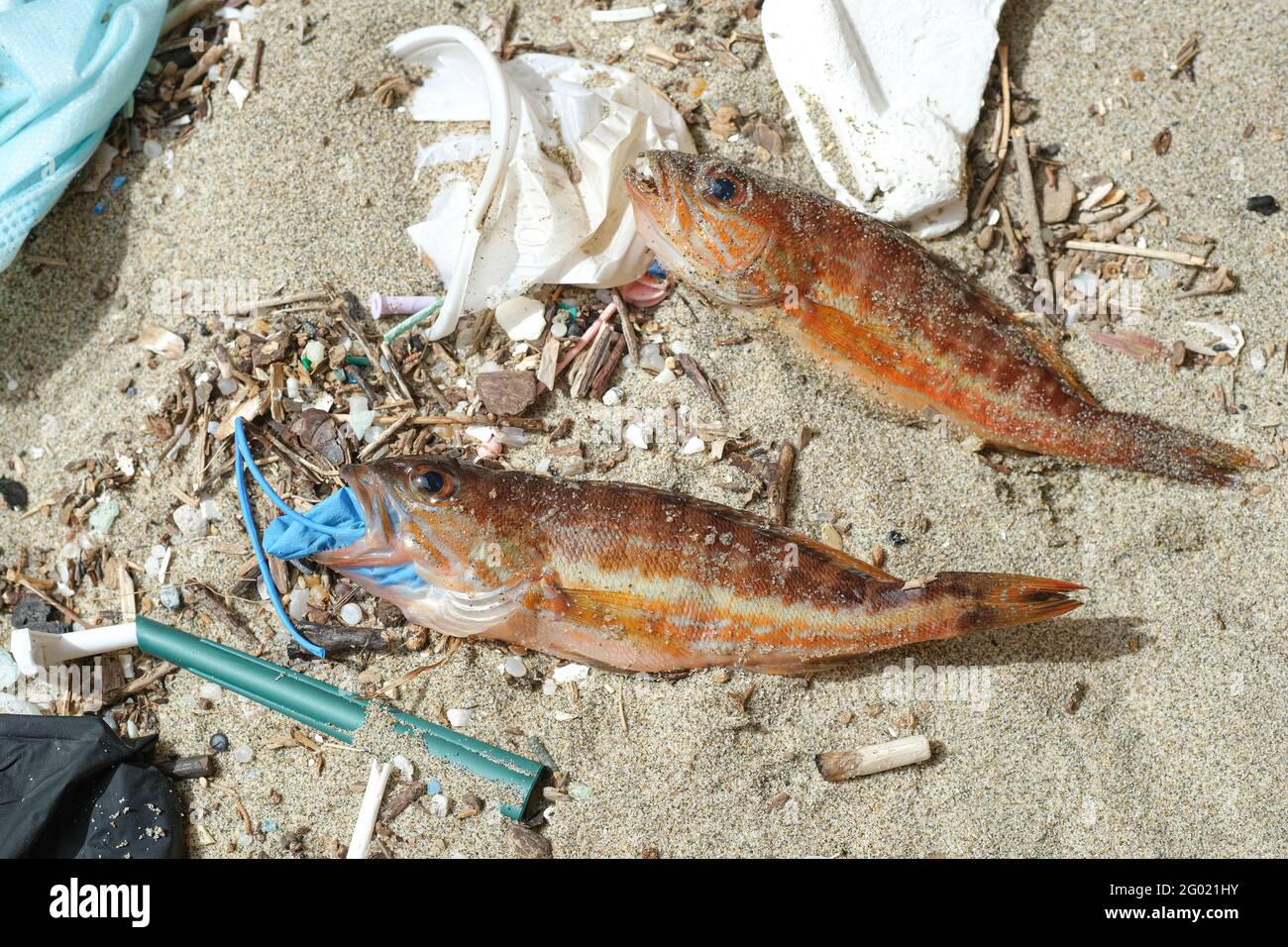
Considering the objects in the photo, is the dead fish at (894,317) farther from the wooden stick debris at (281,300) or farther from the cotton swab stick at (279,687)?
the cotton swab stick at (279,687)

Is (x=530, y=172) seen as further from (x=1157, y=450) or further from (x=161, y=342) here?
(x=1157, y=450)

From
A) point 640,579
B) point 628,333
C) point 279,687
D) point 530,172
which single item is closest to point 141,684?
point 279,687

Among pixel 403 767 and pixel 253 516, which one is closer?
pixel 403 767

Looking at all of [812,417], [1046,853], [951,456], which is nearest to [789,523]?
→ [812,417]

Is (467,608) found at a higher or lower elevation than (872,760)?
higher

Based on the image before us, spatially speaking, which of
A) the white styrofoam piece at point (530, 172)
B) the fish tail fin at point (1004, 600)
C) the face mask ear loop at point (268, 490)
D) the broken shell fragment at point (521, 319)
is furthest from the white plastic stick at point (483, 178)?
the fish tail fin at point (1004, 600)

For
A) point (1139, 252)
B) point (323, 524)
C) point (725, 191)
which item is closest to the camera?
point (323, 524)
